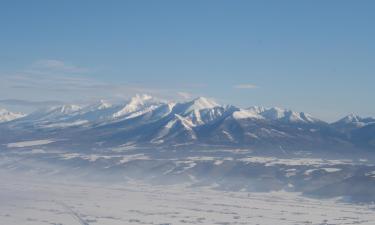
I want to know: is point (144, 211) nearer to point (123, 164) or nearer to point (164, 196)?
point (164, 196)

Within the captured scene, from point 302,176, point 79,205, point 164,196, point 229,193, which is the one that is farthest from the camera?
point 302,176

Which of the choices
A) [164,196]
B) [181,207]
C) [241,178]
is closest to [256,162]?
[241,178]

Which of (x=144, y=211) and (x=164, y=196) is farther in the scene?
(x=164, y=196)

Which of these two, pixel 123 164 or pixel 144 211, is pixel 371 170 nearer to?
pixel 123 164

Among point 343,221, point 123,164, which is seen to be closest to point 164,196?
point 343,221

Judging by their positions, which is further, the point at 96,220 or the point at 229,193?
the point at 229,193

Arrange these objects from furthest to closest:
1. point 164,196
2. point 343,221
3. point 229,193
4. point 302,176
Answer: point 302,176 < point 229,193 < point 164,196 < point 343,221
